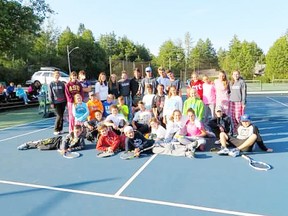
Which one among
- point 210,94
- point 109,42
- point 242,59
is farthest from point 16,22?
point 109,42

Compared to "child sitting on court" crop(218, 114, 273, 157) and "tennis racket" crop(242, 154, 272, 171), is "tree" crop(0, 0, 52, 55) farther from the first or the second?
"tennis racket" crop(242, 154, 272, 171)

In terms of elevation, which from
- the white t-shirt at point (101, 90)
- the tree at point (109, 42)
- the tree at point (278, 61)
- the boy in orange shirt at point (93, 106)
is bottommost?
the boy in orange shirt at point (93, 106)

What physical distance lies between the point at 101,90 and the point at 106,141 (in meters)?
2.27

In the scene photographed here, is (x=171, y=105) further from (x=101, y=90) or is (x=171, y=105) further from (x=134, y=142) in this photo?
(x=101, y=90)

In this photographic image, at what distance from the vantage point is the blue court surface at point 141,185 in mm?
3873

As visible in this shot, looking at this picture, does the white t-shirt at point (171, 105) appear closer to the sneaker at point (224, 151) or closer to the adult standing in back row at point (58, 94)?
the sneaker at point (224, 151)

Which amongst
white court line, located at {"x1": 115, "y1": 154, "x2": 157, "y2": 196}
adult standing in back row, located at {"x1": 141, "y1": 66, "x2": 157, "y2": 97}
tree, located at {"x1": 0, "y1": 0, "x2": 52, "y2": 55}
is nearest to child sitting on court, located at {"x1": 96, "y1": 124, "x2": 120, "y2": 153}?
white court line, located at {"x1": 115, "y1": 154, "x2": 157, "y2": 196}

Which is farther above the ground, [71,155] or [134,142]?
A: [134,142]

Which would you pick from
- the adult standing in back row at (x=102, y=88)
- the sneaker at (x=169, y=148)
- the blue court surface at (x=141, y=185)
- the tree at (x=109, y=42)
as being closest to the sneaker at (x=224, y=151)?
the blue court surface at (x=141, y=185)

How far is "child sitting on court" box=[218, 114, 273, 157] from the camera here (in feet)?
20.5

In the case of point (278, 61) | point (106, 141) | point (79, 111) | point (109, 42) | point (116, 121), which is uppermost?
point (109, 42)

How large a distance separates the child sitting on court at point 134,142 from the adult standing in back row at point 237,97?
2.52m

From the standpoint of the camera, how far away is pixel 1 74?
129 ft

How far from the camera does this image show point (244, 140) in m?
6.36
